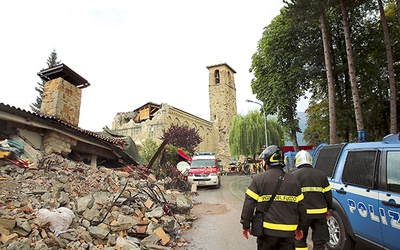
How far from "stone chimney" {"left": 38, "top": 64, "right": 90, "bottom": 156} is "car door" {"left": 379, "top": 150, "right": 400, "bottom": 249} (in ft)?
27.7

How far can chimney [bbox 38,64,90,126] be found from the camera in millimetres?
10094

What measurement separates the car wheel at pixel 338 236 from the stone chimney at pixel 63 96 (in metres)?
7.87

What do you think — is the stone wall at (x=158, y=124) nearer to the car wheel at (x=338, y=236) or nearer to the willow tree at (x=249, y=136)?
the willow tree at (x=249, y=136)

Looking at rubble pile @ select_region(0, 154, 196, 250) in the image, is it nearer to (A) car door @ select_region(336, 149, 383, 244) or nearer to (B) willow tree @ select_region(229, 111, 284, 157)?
(A) car door @ select_region(336, 149, 383, 244)

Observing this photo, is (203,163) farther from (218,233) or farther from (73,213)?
(73,213)

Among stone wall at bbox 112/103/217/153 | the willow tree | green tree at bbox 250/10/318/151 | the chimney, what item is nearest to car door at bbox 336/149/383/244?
the chimney

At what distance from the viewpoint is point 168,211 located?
268 inches

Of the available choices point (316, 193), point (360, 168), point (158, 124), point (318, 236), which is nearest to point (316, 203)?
point (316, 193)

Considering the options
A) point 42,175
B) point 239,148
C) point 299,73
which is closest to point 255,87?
point 299,73

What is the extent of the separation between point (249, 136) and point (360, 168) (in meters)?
26.9

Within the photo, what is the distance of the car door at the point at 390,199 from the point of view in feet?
10.7

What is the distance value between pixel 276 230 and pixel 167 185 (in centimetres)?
952

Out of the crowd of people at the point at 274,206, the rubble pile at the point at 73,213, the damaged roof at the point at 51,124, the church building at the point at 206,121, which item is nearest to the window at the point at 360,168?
the crowd of people at the point at 274,206

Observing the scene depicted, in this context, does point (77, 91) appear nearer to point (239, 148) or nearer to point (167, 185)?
point (167, 185)
